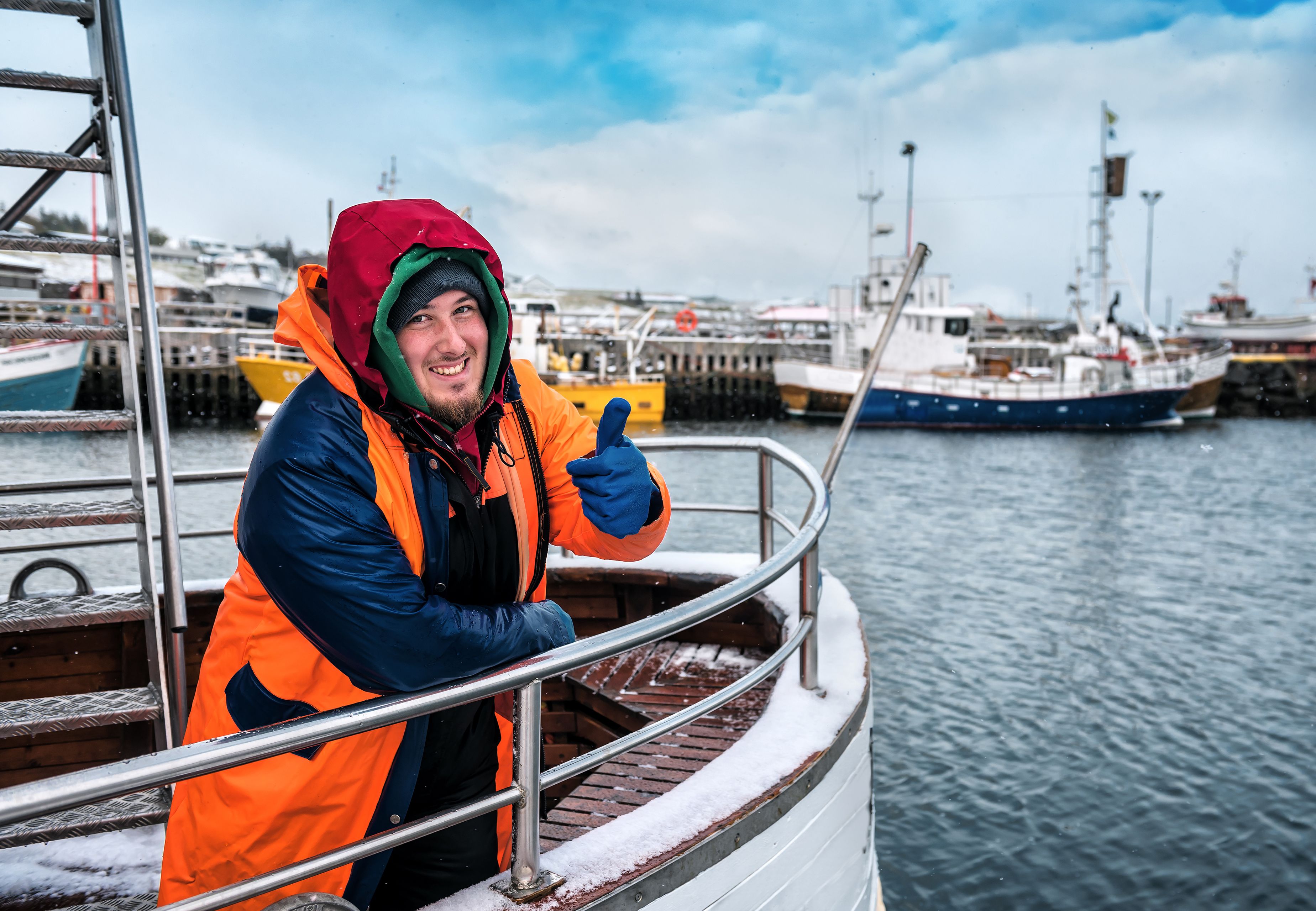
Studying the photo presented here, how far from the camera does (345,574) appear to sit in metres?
1.59

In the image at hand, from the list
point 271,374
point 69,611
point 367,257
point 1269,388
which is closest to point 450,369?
point 367,257

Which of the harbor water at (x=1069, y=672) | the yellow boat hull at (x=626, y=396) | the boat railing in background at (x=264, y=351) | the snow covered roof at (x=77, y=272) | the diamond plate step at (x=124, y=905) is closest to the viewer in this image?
the diamond plate step at (x=124, y=905)

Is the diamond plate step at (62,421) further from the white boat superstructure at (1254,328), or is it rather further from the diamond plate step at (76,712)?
the white boat superstructure at (1254,328)

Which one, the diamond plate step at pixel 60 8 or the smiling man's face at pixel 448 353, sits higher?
the diamond plate step at pixel 60 8

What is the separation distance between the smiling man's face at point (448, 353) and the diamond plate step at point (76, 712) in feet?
5.54

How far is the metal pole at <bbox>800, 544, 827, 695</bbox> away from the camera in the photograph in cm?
267

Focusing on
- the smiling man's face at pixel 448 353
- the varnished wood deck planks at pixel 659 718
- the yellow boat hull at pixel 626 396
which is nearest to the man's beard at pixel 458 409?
the smiling man's face at pixel 448 353

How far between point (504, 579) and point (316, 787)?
1.72 feet

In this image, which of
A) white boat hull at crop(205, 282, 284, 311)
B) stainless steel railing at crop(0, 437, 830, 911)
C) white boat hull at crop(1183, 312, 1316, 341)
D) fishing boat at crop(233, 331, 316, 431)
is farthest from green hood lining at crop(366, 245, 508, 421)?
white boat hull at crop(1183, 312, 1316, 341)

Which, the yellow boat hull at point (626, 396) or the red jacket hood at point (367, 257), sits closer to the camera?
the red jacket hood at point (367, 257)

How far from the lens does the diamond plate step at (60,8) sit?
2.72 m

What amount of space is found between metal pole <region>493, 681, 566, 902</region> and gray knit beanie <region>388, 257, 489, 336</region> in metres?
0.74

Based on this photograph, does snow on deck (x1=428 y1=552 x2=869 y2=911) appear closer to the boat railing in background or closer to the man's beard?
the man's beard

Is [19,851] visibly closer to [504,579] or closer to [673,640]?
[504,579]
